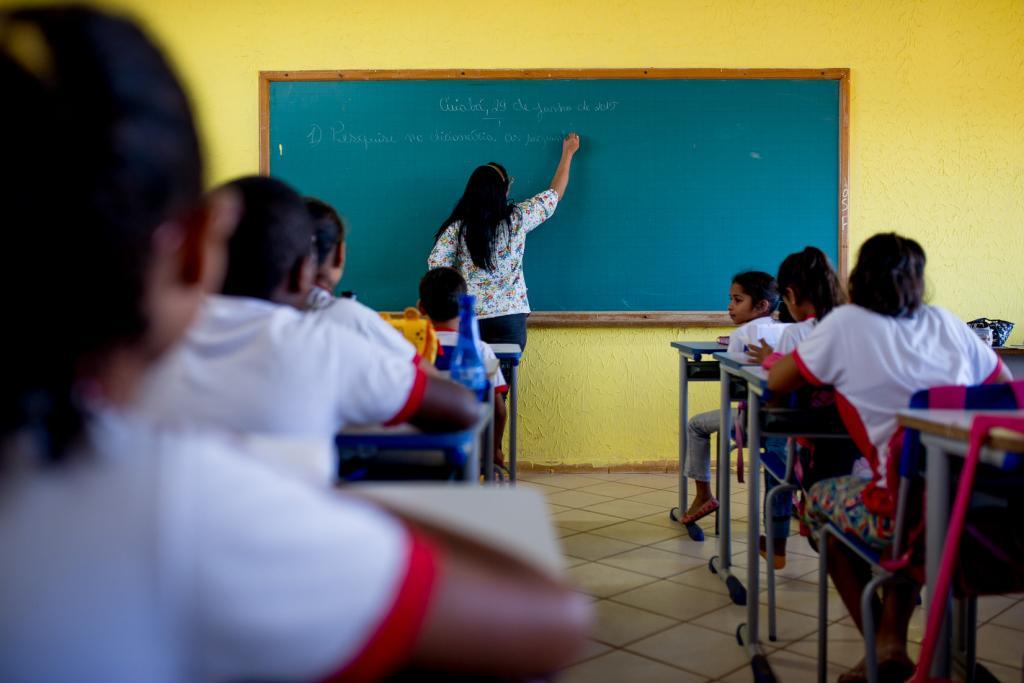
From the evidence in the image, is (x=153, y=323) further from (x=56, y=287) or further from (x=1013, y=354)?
(x=1013, y=354)

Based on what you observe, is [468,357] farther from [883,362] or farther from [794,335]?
[794,335]

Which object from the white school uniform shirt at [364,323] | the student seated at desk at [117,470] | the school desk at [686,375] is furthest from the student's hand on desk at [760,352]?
the student seated at desk at [117,470]

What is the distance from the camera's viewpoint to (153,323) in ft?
1.51

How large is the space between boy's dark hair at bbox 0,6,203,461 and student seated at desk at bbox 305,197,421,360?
1364 mm

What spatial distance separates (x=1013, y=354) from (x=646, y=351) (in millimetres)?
1637

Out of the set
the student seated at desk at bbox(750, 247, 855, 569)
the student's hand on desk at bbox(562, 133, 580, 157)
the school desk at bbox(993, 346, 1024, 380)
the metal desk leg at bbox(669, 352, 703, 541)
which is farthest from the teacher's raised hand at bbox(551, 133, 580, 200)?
the school desk at bbox(993, 346, 1024, 380)

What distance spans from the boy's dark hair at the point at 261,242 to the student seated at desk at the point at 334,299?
39cm

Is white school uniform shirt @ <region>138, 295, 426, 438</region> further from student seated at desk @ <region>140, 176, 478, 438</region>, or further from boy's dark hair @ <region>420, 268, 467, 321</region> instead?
boy's dark hair @ <region>420, 268, 467, 321</region>

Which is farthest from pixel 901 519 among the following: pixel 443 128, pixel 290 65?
pixel 290 65

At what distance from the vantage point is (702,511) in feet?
11.5

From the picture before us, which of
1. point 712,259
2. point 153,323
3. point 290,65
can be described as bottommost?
point 153,323

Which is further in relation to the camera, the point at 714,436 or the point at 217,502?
the point at 714,436

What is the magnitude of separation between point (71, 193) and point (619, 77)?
14.1 ft

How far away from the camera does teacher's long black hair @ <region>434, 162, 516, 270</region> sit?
4.18 metres
